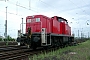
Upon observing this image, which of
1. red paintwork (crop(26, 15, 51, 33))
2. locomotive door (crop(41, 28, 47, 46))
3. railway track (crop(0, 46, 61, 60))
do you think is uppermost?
red paintwork (crop(26, 15, 51, 33))

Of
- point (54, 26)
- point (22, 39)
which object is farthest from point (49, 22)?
point (22, 39)

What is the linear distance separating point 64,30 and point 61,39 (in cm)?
203

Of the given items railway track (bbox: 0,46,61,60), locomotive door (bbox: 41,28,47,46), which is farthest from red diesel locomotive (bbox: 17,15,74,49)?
railway track (bbox: 0,46,61,60)

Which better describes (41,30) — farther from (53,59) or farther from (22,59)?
(53,59)

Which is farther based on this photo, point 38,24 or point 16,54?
point 38,24

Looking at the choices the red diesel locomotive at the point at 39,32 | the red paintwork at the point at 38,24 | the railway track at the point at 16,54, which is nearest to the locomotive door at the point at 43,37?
the red diesel locomotive at the point at 39,32

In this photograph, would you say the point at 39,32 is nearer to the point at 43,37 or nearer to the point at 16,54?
the point at 43,37

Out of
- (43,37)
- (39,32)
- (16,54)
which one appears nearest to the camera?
(16,54)

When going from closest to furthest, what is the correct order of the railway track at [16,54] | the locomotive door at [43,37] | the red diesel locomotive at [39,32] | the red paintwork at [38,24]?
1. the railway track at [16,54]
2. the locomotive door at [43,37]
3. the red diesel locomotive at [39,32]
4. the red paintwork at [38,24]

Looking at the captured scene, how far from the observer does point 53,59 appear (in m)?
8.15

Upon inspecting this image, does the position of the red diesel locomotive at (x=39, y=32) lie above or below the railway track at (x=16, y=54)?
above

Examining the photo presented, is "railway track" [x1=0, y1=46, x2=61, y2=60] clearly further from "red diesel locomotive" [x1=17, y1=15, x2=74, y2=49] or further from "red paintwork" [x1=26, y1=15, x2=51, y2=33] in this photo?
"red paintwork" [x1=26, y1=15, x2=51, y2=33]

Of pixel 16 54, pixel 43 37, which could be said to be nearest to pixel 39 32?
pixel 43 37

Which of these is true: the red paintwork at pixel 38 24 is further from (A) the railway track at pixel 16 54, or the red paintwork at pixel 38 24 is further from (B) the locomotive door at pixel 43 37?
(A) the railway track at pixel 16 54
